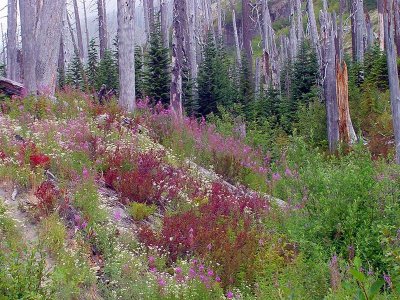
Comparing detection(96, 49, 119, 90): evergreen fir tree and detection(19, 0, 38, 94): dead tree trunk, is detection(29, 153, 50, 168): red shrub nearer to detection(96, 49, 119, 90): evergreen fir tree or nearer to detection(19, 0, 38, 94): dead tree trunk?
detection(19, 0, 38, 94): dead tree trunk

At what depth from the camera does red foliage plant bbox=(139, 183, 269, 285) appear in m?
6.22

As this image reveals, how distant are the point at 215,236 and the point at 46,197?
2.10 m

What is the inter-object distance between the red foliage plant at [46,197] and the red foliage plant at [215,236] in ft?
3.72

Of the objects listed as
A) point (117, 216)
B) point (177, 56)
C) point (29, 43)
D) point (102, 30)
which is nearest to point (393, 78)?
point (177, 56)

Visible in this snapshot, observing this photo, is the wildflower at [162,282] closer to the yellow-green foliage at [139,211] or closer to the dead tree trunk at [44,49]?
the yellow-green foliage at [139,211]

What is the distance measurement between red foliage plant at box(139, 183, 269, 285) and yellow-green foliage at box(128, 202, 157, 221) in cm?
37

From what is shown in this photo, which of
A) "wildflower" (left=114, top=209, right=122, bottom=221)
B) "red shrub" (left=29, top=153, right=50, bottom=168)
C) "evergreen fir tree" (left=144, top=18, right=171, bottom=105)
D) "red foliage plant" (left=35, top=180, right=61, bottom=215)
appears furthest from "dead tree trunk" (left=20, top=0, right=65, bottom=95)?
"evergreen fir tree" (left=144, top=18, right=171, bottom=105)

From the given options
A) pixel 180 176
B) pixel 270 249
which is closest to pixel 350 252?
pixel 270 249

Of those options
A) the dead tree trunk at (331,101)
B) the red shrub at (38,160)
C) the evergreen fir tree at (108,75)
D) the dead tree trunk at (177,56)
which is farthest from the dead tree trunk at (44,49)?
the evergreen fir tree at (108,75)

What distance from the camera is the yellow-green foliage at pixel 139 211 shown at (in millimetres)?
7357

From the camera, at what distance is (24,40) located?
1390 centimetres

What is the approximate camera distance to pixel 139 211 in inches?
290

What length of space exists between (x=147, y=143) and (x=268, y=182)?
2.26 meters

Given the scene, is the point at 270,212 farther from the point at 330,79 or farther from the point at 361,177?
the point at 330,79
